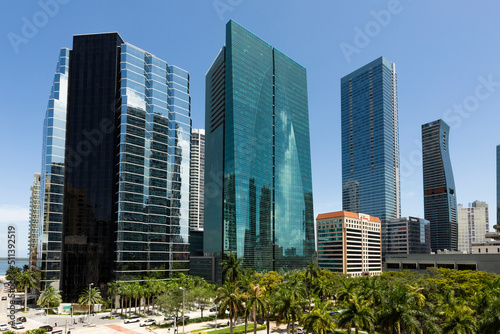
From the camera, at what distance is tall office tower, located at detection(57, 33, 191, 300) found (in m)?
131

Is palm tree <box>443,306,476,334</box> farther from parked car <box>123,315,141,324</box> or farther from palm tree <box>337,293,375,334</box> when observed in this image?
parked car <box>123,315,141,324</box>

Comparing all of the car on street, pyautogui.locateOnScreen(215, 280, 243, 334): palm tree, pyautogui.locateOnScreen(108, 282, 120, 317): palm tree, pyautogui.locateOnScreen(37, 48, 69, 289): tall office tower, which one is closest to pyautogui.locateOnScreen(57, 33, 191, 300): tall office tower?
pyautogui.locateOnScreen(37, 48, 69, 289): tall office tower

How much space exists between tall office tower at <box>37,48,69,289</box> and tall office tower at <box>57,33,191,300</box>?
7.14 feet

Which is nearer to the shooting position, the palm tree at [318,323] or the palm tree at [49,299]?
the palm tree at [318,323]

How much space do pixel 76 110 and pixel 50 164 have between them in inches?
898

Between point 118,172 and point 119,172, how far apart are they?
0.75m

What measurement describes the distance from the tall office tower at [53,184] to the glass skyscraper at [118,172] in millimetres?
881

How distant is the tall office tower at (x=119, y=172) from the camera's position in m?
131

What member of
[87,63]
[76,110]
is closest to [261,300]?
[76,110]

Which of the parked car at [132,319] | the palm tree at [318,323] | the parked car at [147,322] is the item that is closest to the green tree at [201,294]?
the parked car at [147,322]

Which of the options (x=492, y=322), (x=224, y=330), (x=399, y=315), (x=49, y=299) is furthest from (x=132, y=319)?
(x=492, y=322)

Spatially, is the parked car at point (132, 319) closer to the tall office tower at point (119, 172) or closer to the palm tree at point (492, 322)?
the tall office tower at point (119, 172)

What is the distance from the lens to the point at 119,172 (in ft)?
445

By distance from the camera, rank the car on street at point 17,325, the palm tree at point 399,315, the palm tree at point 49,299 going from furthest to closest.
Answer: the palm tree at point 49,299
the car on street at point 17,325
the palm tree at point 399,315
